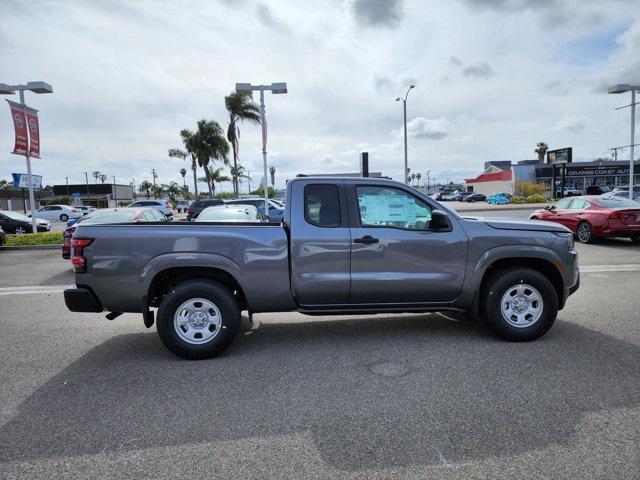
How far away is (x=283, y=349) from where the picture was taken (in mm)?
4918

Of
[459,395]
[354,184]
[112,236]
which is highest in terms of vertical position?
[354,184]

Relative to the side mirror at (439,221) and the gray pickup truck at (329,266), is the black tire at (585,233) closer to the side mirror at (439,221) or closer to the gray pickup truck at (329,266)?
the gray pickup truck at (329,266)

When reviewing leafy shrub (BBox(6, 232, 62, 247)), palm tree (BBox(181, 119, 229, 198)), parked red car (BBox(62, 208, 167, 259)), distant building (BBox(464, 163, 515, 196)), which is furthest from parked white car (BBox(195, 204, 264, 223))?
distant building (BBox(464, 163, 515, 196))

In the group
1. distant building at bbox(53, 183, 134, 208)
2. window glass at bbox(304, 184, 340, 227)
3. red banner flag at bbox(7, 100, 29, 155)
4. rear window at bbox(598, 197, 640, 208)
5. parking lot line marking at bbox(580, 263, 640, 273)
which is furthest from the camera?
distant building at bbox(53, 183, 134, 208)

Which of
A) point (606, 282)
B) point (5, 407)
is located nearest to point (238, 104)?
point (606, 282)

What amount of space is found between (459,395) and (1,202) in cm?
8333

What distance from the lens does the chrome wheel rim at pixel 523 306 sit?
4.95 meters

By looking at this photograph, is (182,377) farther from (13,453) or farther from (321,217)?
(321,217)

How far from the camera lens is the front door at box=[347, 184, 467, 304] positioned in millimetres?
4781

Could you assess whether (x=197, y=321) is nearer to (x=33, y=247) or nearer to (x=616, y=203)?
(x=616, y=203)

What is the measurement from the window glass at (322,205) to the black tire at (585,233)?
11232 mm

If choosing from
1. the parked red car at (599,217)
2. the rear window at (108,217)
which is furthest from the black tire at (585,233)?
the rear window at (108,217)

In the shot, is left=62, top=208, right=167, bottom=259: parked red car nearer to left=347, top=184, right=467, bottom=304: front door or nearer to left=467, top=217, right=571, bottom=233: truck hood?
left=347, top=184, right=467, bottom=304: front door

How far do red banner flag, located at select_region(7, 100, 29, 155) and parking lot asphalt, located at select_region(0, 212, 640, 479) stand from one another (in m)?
14.6
